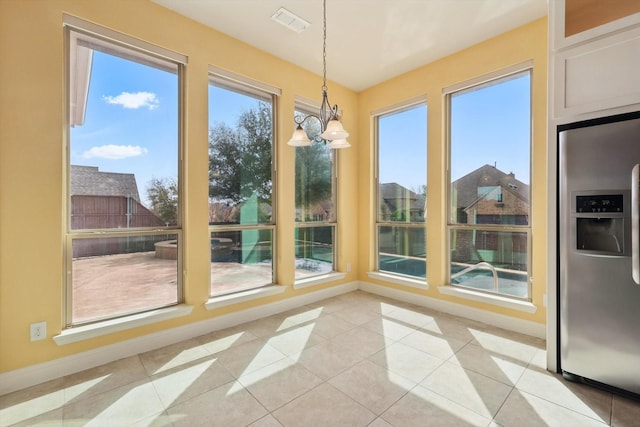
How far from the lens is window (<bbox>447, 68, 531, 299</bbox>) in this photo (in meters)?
2.99

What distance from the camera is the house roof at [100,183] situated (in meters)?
2.33

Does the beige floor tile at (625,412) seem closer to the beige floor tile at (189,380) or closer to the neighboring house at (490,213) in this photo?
the neighboring house at (490,213)

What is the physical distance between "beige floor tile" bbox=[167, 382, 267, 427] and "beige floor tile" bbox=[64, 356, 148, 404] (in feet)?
1.86

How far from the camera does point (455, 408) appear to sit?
5.87 feet

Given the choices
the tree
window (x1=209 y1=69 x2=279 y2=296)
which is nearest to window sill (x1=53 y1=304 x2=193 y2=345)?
window (x1=209 y1=69 x2=279 y2=296)

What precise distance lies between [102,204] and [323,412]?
7.67 feet

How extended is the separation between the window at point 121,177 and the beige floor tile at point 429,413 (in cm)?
219

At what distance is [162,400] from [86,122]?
7.22 ft

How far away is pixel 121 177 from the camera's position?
2.53 meters

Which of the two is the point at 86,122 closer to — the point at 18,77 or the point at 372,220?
the point at 18,77

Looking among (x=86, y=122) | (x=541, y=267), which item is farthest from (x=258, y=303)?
(x=541, y=267)

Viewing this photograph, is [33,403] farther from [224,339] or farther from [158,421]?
[224,339]

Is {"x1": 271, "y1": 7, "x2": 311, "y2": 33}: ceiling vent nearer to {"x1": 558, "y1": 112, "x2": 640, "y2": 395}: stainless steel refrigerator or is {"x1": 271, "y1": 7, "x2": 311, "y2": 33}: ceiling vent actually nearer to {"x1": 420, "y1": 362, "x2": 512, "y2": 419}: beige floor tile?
{"x1": 558, "y1": 112, "x2": 640, "y2": 395}: stainless steel refrigerator

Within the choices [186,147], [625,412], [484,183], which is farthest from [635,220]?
[186,147]
